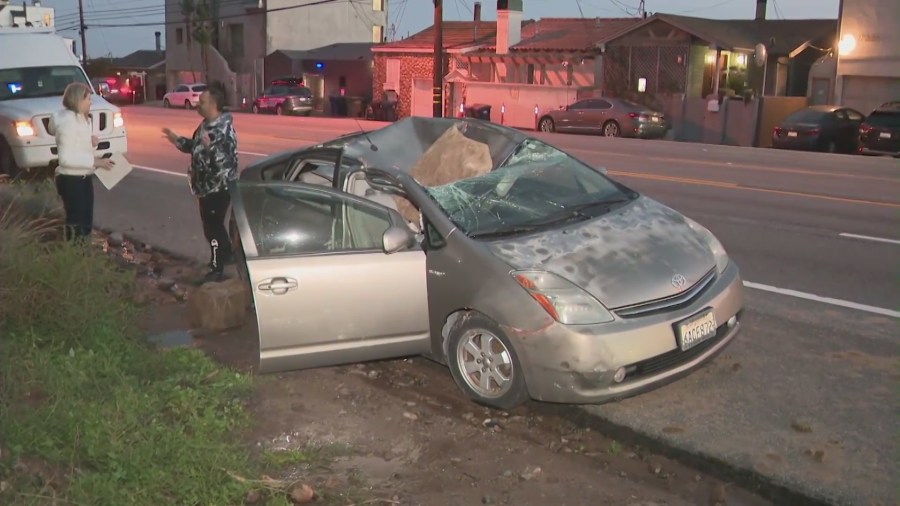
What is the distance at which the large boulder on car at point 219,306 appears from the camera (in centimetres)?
646

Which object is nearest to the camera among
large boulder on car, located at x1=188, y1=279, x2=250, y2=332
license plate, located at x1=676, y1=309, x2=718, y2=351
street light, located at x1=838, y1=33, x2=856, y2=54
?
license plate, located at x1=676, y1=309, x2=718, y2=351

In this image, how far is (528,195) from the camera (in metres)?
5.84

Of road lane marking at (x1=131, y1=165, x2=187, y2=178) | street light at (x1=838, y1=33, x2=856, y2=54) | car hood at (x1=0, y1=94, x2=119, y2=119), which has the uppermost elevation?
street light at (x1=838, y1=33, x2=856, y2=54)

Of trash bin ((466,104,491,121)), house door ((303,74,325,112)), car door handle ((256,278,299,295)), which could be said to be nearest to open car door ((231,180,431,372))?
car door handle ((256,278,299,295))

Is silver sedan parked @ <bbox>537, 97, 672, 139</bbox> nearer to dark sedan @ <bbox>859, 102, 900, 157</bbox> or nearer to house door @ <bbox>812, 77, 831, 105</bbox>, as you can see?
house door @ <bbox>812, 77, 831, 105</bbox>

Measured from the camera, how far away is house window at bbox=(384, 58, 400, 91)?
1646 inches

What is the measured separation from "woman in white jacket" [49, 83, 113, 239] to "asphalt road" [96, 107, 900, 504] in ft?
5.65

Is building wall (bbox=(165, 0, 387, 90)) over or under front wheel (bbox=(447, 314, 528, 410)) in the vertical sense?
over

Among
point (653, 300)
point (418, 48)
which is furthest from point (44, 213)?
point (418, 48)

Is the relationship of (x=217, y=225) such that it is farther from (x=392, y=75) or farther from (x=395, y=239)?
(x=392, y=75)

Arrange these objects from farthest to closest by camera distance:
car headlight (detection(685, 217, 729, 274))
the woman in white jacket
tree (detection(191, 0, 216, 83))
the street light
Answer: tree (detection(191, 0, 216, 83)) → the street light → the woman in white jacket → car headlight (detection(685, 217, 729, 274))

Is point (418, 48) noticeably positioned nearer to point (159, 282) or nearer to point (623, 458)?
point (159, 282)

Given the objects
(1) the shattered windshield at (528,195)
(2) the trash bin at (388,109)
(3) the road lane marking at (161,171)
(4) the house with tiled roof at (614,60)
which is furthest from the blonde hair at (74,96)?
(2) the trash bin at (388,109)

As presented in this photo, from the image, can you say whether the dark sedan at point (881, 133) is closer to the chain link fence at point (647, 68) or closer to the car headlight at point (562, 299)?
the chain link fence at point (647, 68)
